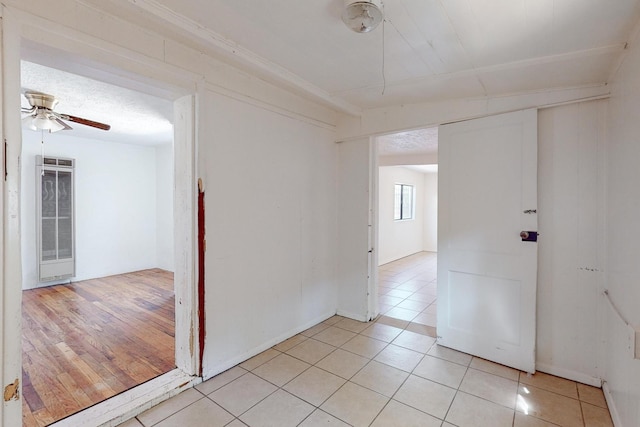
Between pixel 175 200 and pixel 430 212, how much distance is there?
7.70 metres

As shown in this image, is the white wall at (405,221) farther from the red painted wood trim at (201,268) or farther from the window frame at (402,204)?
the red painted wood trim at (201,268)

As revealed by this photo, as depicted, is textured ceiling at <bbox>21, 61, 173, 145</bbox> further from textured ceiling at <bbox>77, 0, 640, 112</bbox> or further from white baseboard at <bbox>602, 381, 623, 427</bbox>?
white baseboard at <bbox>602, 381, 623, 427</bbox>

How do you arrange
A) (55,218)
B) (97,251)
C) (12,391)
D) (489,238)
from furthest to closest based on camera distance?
(97,251)
(55,218)
(489,238)
(12,391)

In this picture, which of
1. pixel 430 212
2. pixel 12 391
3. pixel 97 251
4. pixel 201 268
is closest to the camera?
pixel 12 391

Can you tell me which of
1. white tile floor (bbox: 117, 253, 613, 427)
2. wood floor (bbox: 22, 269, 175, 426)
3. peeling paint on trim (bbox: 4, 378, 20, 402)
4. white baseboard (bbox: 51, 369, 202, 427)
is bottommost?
white tile floor (bbox: 117, 253, 613, 427)

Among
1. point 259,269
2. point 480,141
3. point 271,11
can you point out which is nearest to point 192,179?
point 259,269

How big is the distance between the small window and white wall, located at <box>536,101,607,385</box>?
477 centimetres

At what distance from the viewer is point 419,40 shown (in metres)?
1.77

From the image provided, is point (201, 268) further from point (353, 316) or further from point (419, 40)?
point (419, 40)

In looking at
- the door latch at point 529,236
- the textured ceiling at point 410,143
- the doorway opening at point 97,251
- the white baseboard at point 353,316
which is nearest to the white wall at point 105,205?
the doorway opening at point 97,251

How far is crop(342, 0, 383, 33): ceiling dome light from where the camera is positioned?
139 cm

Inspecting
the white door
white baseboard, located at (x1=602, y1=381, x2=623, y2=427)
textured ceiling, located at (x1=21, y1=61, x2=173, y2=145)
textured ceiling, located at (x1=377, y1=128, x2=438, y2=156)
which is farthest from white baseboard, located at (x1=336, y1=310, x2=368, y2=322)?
textured ceiling, located at (x1=21, y1=61, x2=173, y2=145)

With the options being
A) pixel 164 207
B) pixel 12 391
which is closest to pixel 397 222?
pixel 164 207

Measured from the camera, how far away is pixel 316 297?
3.16 metres
